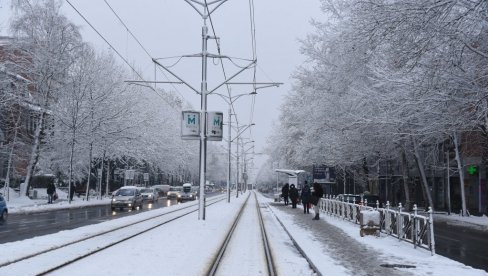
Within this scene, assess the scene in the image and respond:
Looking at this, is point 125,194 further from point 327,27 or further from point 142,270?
point 142,270

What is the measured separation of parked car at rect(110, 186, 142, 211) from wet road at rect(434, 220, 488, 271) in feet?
74.0

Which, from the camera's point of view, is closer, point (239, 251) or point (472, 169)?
point (239, 251)

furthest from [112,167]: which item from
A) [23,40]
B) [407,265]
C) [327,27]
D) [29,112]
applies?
[407,265]

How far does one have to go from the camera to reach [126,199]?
39.5m

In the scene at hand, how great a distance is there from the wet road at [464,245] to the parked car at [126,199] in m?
22.6

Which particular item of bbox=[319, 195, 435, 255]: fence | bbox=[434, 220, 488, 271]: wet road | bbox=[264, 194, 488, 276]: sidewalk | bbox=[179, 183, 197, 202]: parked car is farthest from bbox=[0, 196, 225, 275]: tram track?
bbox=[179, 183, 197, 202]: parked car

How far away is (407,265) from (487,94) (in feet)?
26.7

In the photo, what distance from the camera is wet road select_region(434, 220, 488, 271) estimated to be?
46.6ft

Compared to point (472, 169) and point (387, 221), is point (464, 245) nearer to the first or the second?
point (387, 221)

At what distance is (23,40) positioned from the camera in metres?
44.0

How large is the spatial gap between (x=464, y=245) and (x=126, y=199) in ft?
86.9

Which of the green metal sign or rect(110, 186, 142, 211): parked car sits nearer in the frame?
the green metal sign

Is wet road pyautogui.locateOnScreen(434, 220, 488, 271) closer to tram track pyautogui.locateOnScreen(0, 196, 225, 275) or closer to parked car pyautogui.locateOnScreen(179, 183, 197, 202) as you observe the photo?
tram track pyautogui.locateOnScreen(0, 196, 225, 275)

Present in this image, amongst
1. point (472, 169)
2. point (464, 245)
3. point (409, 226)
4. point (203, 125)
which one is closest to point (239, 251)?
A: point (409, 226)
